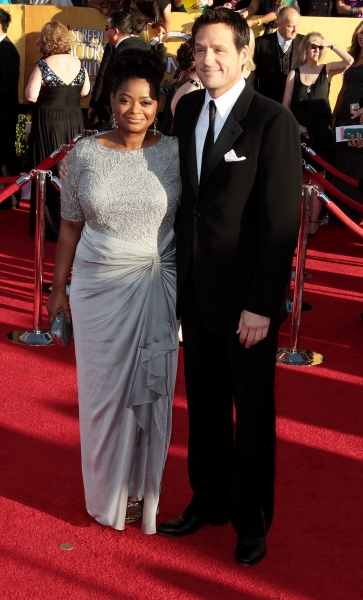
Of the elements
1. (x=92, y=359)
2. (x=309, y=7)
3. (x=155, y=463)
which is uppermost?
(x=309, y=7)

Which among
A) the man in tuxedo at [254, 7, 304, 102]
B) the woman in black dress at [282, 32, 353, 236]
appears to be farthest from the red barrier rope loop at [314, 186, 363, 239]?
the man in tuxedo at [254, 7, 304, 102]

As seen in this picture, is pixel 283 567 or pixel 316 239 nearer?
pixel 283 567

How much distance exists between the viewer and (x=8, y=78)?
905 centimetres

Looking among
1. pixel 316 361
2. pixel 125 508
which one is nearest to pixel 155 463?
pixel 125 508

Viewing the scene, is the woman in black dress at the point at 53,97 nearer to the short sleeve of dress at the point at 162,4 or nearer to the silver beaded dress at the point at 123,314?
the short sleeve of dress at the point at 162,4

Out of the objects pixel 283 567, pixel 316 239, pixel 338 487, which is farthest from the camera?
pixel 316 239

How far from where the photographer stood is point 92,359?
10.8 feet

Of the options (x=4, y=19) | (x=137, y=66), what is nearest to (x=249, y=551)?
(x=137, y=66)

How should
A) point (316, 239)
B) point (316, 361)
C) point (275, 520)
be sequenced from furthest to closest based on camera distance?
point (316, 239) < point (316, 361) < point (275, 520)

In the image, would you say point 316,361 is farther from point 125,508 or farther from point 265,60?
point 265,60

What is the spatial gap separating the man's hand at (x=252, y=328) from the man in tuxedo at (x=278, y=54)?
6565 millimetres

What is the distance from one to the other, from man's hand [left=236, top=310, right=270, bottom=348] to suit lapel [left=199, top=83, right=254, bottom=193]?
511mm

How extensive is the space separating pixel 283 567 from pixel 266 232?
138 centimetres

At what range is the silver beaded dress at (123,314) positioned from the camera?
10.2 ft
